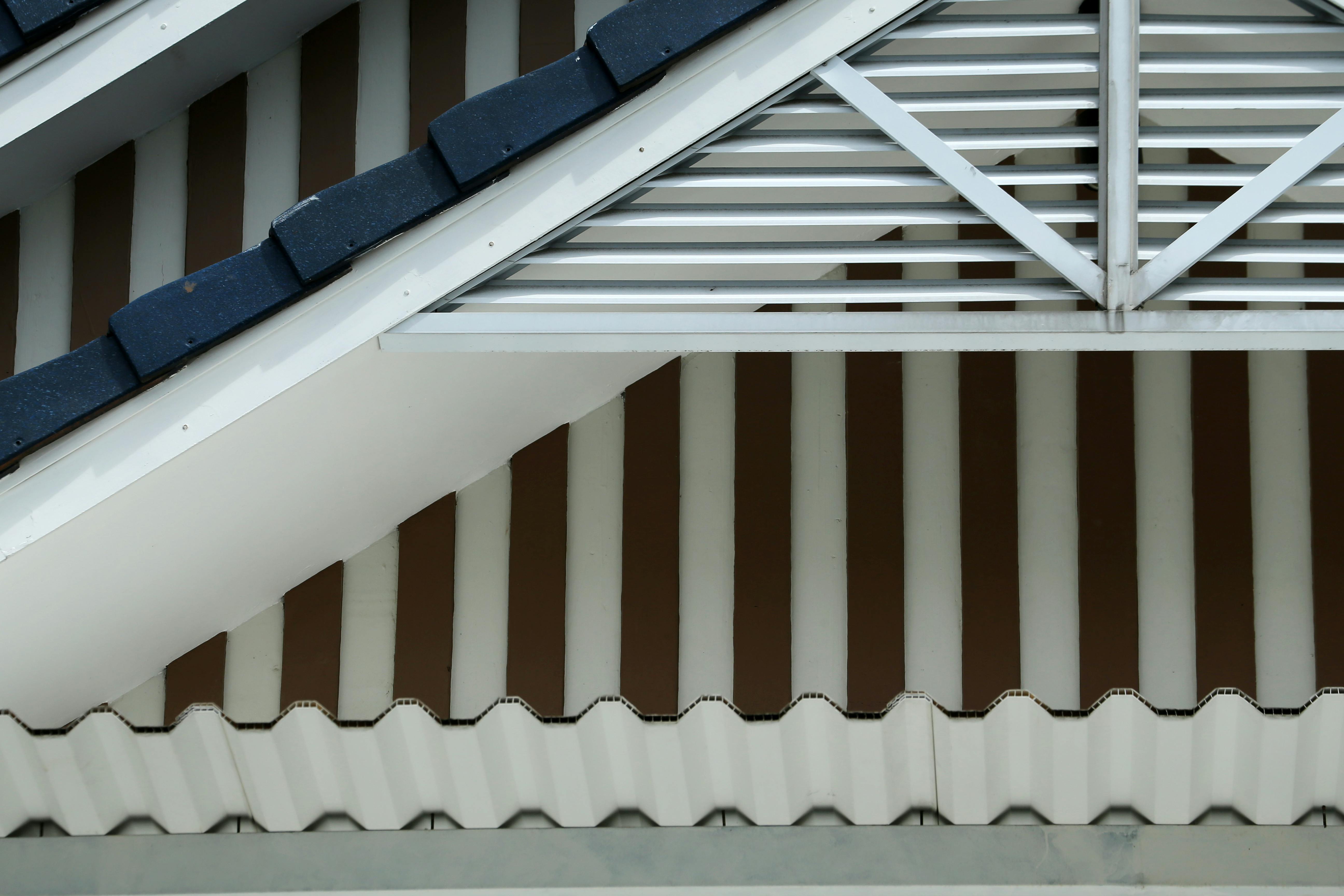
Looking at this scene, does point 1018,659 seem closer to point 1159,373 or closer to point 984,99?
point 1159,373

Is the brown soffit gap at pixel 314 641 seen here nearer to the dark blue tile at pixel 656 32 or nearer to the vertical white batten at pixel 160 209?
the vertical white batten at pixel 160 209

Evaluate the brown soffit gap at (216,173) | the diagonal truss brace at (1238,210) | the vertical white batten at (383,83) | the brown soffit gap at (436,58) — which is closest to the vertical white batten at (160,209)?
the brown soffit gap at (216,173)

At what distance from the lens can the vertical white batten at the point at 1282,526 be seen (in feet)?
9.19

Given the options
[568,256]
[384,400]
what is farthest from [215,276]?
[568,256]

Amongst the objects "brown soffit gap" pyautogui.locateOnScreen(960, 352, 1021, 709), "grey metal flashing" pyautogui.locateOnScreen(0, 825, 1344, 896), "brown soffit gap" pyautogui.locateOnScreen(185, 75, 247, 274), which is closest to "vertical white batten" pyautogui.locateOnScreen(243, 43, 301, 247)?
"brown soffit gap" pyautogui.locateOnScreen(185, 75, 247, 274)

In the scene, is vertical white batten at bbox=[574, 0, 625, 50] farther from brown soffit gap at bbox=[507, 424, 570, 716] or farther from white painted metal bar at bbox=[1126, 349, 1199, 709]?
white painted metal bar at bbox=[1126, 349, 1199, 709]

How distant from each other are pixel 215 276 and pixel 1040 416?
2.17m

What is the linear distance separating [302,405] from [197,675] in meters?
1.46

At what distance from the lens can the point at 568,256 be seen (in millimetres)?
1800

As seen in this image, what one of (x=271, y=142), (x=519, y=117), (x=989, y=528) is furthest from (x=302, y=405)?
(x=989, y=528)

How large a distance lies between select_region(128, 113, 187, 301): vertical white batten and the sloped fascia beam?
5.74 ft

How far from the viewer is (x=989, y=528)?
2.87m

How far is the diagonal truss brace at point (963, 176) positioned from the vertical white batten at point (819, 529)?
1.17 meters

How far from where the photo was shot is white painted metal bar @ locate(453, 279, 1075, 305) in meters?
1.77
